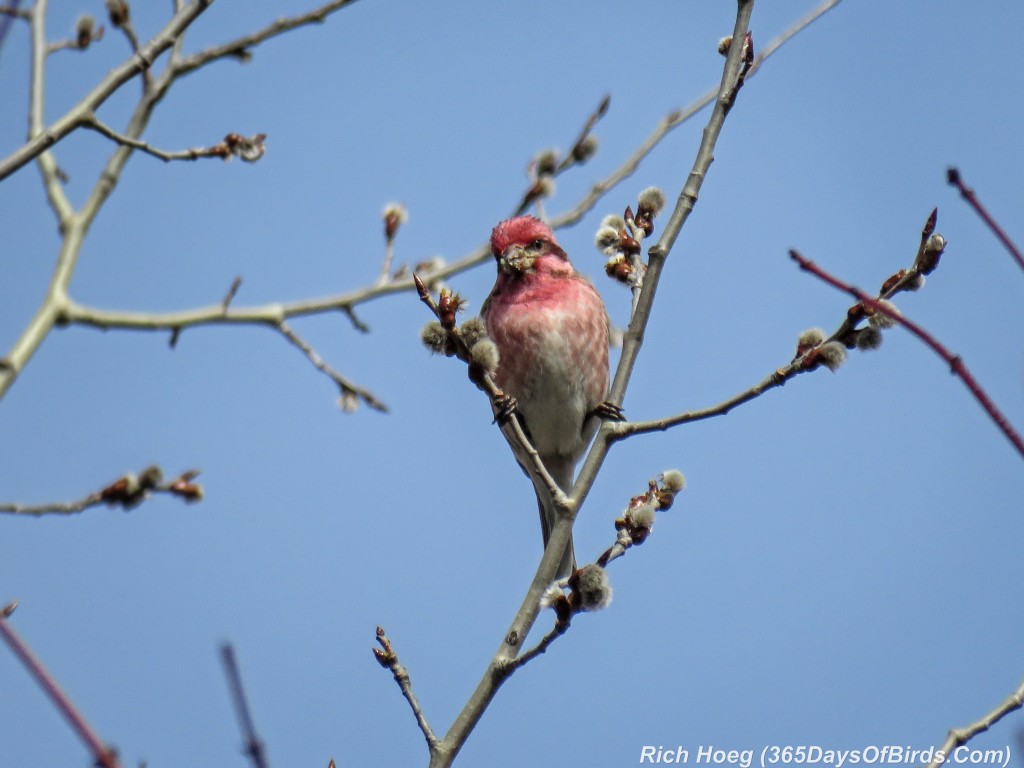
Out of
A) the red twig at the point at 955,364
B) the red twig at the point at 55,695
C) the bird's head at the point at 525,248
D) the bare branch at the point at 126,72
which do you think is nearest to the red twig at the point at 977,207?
the red twig at the point at 955,364

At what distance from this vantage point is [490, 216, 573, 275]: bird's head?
7.21 m

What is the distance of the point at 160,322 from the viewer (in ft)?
17.1

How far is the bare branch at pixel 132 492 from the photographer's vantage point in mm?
3562

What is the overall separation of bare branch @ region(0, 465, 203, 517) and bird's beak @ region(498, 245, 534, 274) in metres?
3.40

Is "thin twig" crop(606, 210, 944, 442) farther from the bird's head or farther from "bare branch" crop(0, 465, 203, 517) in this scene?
the bird's head

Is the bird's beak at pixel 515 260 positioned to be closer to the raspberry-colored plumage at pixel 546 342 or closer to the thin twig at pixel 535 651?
the raspberry-colored plumage at pixel 546 342

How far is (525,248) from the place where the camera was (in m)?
7.38

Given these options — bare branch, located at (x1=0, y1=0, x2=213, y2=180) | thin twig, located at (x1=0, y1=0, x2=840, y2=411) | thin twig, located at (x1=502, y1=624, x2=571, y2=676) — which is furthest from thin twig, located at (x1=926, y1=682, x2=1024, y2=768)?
bare branch, located at (x1=0, y1=0, x2=213, y2=180)

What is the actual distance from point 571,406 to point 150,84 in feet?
10.0

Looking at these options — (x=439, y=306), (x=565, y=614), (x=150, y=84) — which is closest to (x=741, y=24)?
(x=439, y=306)

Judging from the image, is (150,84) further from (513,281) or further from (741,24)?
(741,24)

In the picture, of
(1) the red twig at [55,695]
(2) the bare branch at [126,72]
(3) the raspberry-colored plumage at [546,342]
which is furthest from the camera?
(3) the raspberry-colored plumage at [546,342]

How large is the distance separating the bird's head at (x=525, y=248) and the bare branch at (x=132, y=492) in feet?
10.7

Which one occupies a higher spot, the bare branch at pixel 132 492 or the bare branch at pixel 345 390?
the bare branch at pixel 345 390
